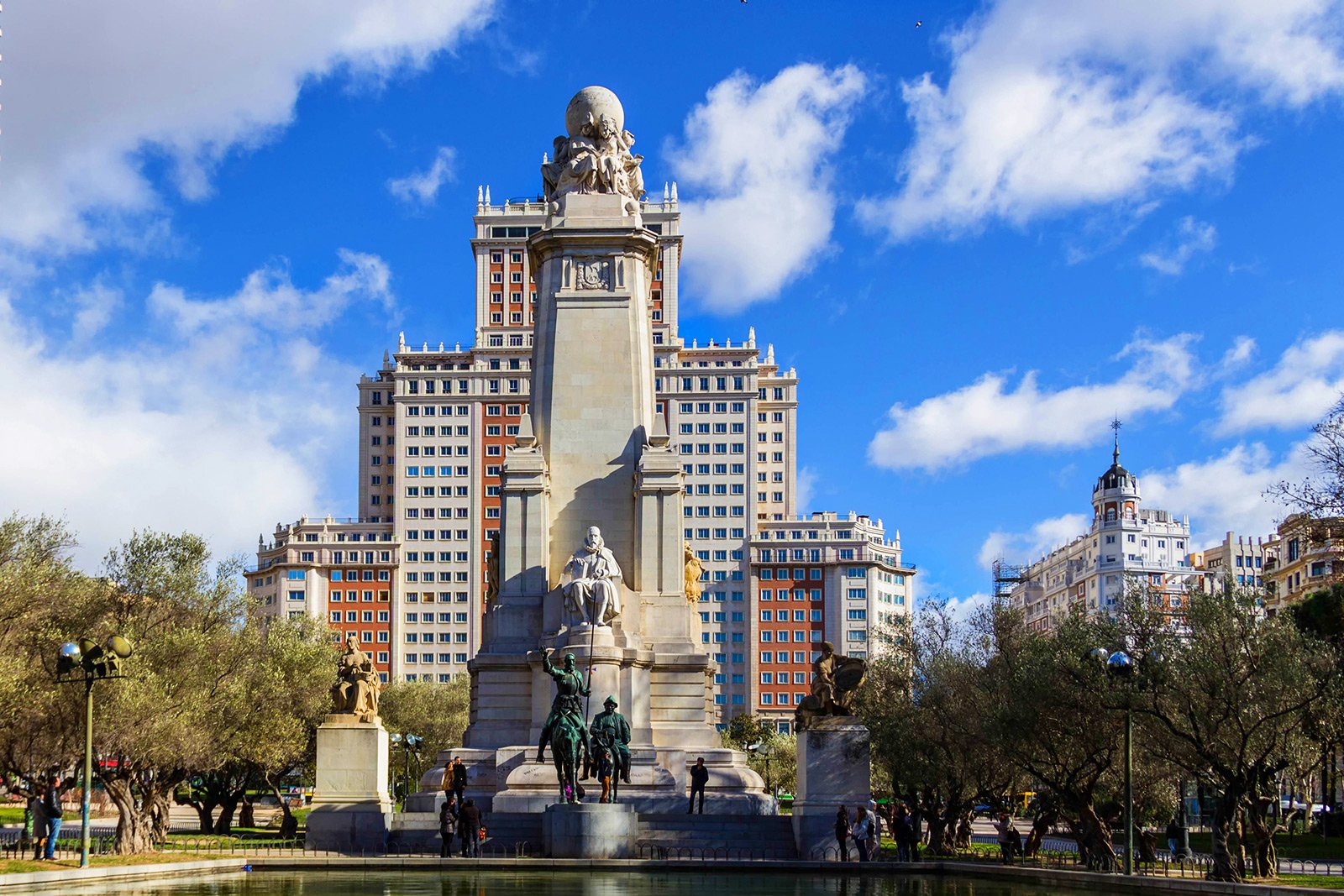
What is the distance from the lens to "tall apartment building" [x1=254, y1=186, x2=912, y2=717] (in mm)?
141875

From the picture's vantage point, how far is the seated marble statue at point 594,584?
40031mm

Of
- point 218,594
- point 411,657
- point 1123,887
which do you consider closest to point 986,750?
point 1123,887

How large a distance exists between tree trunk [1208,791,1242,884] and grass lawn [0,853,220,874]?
1963 cm

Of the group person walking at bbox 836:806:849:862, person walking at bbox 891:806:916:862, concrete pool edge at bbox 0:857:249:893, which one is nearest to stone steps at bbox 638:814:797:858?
person walking at bbox 836:806:849:862

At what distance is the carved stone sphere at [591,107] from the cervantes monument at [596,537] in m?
0.06

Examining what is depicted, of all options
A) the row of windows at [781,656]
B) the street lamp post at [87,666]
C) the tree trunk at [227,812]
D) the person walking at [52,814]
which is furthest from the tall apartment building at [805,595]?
the street lamp post at [87,666]

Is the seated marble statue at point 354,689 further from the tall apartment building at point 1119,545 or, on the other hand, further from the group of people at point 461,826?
the tall apartment building at point 1119,545

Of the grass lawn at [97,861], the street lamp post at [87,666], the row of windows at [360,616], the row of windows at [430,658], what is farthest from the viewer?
the row of windows at [360,616]

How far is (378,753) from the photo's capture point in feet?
123

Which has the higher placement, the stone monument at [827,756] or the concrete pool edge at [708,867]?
the stone monument at [827,756]

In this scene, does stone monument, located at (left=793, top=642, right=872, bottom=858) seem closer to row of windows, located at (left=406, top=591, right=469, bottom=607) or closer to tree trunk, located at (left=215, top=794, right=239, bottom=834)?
tree trunk, located at (left=215, top=794, right=239, bottom=834)

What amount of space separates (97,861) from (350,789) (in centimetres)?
810

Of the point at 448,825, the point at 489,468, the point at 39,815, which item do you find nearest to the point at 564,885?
the point at 448,825

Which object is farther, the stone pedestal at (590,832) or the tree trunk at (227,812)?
the tree trunk at (227,812)
